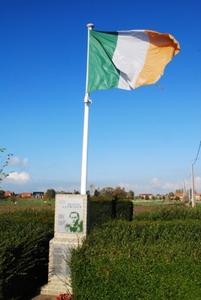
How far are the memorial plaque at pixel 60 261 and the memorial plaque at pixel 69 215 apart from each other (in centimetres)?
50

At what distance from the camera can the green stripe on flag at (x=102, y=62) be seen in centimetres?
850

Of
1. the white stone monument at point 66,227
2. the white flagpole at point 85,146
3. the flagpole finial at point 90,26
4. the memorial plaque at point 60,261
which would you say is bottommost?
the memorial plaque at point 60,261

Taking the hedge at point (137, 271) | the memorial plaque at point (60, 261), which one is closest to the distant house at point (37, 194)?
the memorial plaque at point (60, 261)

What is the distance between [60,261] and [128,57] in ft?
16.5

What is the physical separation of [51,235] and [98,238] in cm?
252

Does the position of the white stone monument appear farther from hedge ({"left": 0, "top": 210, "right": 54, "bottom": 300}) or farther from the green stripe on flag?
the green stripe on flag

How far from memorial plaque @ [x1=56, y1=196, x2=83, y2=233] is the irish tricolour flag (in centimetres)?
276

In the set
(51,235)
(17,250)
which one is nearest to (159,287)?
(17,250)

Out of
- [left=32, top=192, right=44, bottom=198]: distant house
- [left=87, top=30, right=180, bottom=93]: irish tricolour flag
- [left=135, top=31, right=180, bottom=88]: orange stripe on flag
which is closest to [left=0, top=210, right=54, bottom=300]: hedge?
[left=87, top=30, right=180, bottom=93]: irish tricolour flag

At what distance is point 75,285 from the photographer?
5.81m

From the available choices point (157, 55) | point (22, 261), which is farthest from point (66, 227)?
point (157, 55)

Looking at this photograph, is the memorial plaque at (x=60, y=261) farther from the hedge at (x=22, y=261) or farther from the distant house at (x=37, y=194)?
the distant house at (x=37, y=194)

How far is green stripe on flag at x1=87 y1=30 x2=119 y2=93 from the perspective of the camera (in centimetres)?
850

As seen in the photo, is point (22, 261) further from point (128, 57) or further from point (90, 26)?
point (90, 26)
